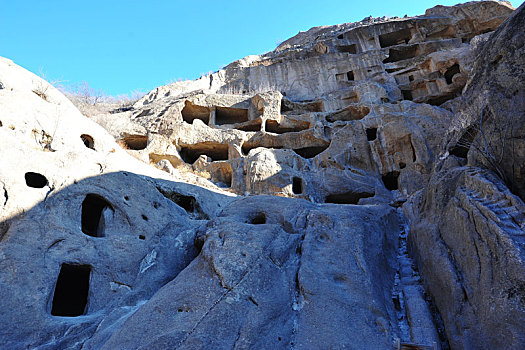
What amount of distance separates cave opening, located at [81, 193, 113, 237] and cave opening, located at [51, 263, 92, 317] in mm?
865

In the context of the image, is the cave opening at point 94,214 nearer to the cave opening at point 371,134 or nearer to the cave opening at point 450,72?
the cave opening at point 371,134

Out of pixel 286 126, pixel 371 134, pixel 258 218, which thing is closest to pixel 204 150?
pixel 286 126

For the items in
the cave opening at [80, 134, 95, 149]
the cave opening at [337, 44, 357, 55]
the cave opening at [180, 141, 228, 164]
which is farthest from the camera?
the cave opening at [337, 44, 357, 55]

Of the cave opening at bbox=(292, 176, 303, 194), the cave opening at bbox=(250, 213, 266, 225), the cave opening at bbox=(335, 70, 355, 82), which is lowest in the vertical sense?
the cave opening at bbox=(250, 213, 266, 225)

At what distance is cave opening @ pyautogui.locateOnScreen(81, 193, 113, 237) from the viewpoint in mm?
7449

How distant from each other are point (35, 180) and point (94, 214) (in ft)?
4.51

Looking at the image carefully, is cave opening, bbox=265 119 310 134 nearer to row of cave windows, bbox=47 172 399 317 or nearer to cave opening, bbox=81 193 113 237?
row of cave windows, bbox=47 172 399 317

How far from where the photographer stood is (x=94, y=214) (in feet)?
26.3

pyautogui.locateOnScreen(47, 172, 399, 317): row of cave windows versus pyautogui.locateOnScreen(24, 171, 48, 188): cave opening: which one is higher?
pyautogui.locateOnScreen(24, 171, 48, 188): cave opening

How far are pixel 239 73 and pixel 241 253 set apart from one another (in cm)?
1929

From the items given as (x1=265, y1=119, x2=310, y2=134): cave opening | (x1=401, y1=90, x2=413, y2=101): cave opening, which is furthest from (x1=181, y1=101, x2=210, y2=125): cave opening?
(x1=401, y1=90, x2=413, y2=101): cave opening

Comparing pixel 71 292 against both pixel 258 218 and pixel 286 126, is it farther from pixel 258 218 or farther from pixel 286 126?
pixel 286 126

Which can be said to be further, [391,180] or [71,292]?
[391,180]

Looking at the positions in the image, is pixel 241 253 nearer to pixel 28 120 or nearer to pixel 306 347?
pixel 306 347
